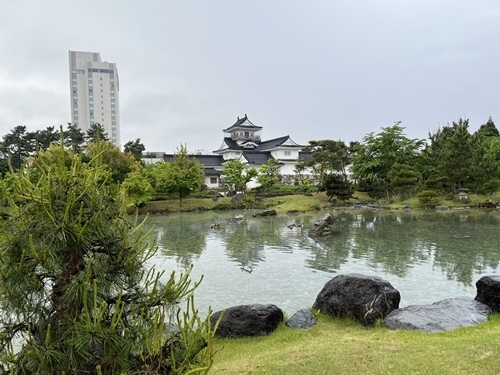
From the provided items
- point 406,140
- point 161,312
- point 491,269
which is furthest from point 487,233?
point 406,140

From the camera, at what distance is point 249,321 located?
7160 millimetres

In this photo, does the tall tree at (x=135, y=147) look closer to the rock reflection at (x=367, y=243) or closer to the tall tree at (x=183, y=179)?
the tall tree at (x=183, y=179)

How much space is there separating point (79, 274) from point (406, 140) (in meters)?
39.1

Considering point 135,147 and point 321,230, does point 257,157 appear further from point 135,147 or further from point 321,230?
point 321,230

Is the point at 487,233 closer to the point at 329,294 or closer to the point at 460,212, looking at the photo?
the point at 460,212

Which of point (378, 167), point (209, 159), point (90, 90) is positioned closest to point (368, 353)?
point (378, 167)

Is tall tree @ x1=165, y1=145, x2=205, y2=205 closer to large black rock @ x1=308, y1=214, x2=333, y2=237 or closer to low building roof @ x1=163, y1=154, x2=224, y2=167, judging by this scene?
low building roof @ x1=163, y1=154, x2=224, y2=167

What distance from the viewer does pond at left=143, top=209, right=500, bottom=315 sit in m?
9.88

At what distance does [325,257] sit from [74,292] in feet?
40.4

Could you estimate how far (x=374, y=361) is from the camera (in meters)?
4.84

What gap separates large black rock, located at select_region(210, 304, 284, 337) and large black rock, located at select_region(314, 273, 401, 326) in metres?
1.34

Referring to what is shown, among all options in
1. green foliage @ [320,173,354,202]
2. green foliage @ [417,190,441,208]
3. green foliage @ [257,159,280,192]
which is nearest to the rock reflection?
green foliage @ [417,190,441,208]

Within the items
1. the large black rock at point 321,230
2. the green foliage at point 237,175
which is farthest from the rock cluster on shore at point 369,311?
the green foliage at point 237,175

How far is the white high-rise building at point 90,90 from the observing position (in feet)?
315
